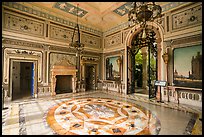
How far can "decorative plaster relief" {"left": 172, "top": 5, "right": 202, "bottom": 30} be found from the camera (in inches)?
200

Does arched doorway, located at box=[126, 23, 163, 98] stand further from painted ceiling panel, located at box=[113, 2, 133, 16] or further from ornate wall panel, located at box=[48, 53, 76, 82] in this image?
ornate wall panel, located at box=[48, 53, 76, 82]

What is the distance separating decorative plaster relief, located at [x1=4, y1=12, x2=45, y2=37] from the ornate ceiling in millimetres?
865

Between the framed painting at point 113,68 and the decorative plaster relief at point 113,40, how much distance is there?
3.63ft

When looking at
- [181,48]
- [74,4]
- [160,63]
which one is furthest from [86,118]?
[74,4]

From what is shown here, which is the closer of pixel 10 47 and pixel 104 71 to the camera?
pixel 10 47

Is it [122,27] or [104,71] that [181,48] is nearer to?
[122,27]

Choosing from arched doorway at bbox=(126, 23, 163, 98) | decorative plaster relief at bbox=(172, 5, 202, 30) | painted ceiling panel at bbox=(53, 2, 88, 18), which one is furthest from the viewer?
arched doorway at bbox=(126, 23, 163, 98)

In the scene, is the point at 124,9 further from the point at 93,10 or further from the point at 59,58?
the point at 59,58

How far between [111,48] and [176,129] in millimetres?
7061

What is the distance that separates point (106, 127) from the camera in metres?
3.06

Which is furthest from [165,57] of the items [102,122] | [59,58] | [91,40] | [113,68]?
[59,58]

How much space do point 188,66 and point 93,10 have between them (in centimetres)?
592

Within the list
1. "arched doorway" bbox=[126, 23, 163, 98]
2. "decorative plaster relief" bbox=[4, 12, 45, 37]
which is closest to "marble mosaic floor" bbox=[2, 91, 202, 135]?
"arched doorway" bbox=[126, 23, 163, 98]

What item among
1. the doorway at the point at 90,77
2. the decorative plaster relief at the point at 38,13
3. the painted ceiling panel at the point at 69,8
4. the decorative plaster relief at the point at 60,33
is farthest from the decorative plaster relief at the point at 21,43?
the doorway at the point at 90,77
